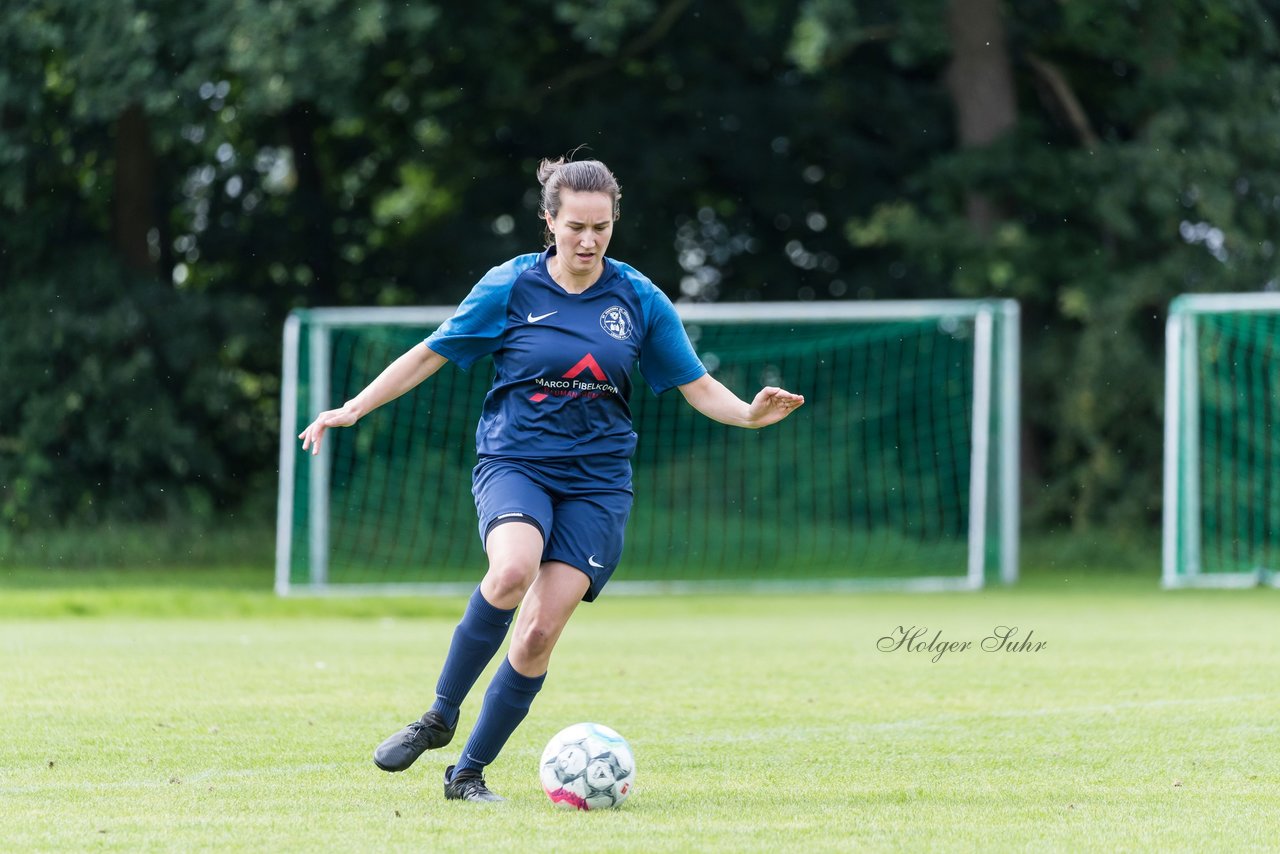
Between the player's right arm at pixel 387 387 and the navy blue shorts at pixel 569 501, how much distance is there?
0.33m

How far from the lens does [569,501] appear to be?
5.29m

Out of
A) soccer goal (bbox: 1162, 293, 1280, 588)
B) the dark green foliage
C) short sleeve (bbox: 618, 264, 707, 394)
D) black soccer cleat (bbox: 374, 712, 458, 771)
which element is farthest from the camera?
the dark green foliage

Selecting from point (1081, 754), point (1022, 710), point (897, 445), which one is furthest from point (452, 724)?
point (897, 445)

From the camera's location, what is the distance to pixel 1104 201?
18.0 meters

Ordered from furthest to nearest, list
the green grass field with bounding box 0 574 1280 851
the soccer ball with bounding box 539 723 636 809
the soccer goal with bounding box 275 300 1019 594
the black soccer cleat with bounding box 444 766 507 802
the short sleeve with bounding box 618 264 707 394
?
the soccer goal with bounding box 275 300 1019 594
the short sleeve with bounding box 618 264 707 394
the black soccer cleat with bounding box 444 766 507 802
the soccer ball with bounding box 539 723 636 809
the green grass field with bounding box 0 574 1280 851

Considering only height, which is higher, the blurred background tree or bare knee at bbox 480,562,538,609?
the blurred background tree

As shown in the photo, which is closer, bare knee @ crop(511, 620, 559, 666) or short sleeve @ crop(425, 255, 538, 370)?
bare knee @ crop(511, 620, 559, 666)

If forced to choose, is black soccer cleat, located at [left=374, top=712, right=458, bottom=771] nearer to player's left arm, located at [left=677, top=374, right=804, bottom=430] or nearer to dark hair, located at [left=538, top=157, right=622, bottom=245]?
player's left arm, located at [left=677, top=374, right=804, bottom=430]

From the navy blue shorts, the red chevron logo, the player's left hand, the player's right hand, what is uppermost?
the red chevron logo

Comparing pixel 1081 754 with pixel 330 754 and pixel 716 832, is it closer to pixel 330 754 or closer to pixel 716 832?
pixel 716 832

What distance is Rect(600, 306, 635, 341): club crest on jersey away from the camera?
532cm

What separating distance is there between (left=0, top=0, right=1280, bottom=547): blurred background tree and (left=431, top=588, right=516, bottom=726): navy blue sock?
11434mm

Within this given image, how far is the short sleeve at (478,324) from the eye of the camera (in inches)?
211

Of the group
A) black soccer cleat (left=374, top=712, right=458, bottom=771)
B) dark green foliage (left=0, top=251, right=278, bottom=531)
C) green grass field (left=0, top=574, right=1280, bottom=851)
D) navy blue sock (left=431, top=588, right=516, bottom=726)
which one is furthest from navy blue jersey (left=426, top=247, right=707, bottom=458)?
dark green foliage (left=0, top=251, right=278, bottom=531)
